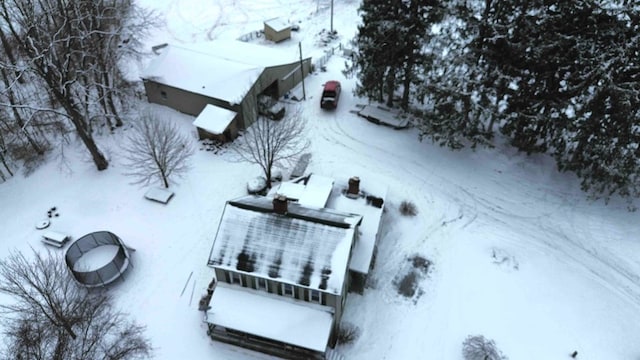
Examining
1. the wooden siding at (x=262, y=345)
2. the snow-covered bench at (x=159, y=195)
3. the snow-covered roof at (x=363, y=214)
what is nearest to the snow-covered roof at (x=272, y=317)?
the wooden siding at (x=262, y=345)

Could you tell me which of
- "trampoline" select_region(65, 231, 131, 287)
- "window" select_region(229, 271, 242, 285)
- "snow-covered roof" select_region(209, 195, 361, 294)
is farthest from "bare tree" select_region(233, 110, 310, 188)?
"trampoline" select_region(65, 231, 131, 287)

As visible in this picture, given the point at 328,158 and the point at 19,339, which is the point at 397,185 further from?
the point at 19,339

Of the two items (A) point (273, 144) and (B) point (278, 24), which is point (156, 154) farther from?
(B) point (278, 24)

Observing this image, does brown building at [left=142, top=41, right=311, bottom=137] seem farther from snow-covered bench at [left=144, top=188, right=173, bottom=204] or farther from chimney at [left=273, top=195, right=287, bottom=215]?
chimney at [left=273, top=195, right=287, bottom=215]

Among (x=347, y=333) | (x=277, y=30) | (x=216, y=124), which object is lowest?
(x=347, y=333)

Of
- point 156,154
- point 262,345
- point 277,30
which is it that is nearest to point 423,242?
point 262,345

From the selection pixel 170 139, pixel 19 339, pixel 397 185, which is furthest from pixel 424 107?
pixel 19 339

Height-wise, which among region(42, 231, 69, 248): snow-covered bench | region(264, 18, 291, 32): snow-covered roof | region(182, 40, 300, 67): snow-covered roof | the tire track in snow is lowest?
region(42, 231, 69, 248): snow-covered bench
